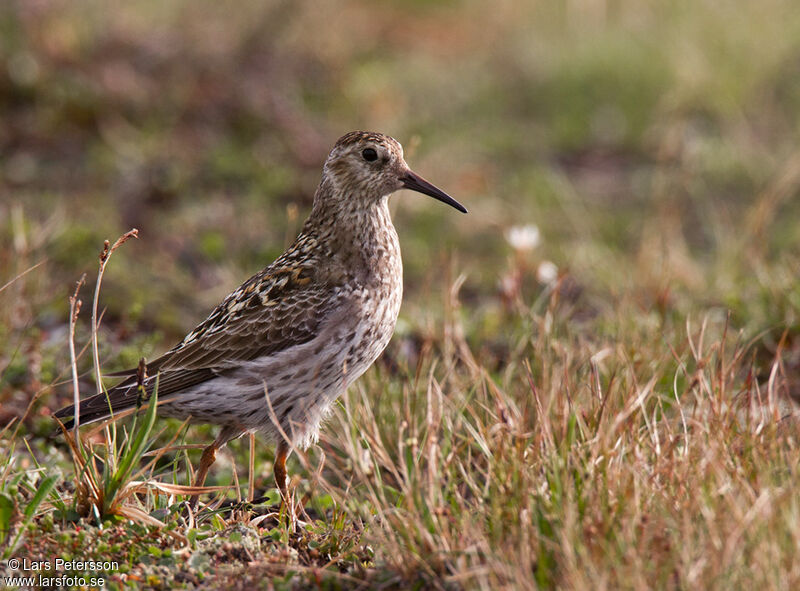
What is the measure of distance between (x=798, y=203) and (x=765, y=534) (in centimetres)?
680

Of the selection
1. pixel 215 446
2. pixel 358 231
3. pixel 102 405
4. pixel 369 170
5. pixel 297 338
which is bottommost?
pixel 215 446

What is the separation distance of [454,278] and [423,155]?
278 cm

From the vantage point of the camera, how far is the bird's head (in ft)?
15.9

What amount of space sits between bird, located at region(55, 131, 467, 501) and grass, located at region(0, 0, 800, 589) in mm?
262

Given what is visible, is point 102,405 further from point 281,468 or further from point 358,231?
point 358,231

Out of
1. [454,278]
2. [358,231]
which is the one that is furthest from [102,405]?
[454,278]

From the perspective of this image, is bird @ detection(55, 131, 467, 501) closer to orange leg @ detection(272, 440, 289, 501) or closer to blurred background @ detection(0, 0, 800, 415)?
orange leg @ detection(272, 440, 289, 501)

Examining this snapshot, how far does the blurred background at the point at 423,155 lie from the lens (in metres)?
6.58

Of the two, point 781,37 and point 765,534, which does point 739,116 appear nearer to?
point 781,37

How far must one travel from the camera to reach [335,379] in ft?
14.6

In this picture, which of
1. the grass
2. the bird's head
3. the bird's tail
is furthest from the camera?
the bird's head

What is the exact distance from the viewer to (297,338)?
4.49 meters

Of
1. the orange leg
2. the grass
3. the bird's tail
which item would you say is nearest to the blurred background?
the grass

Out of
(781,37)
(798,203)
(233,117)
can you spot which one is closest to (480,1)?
(781,37)
